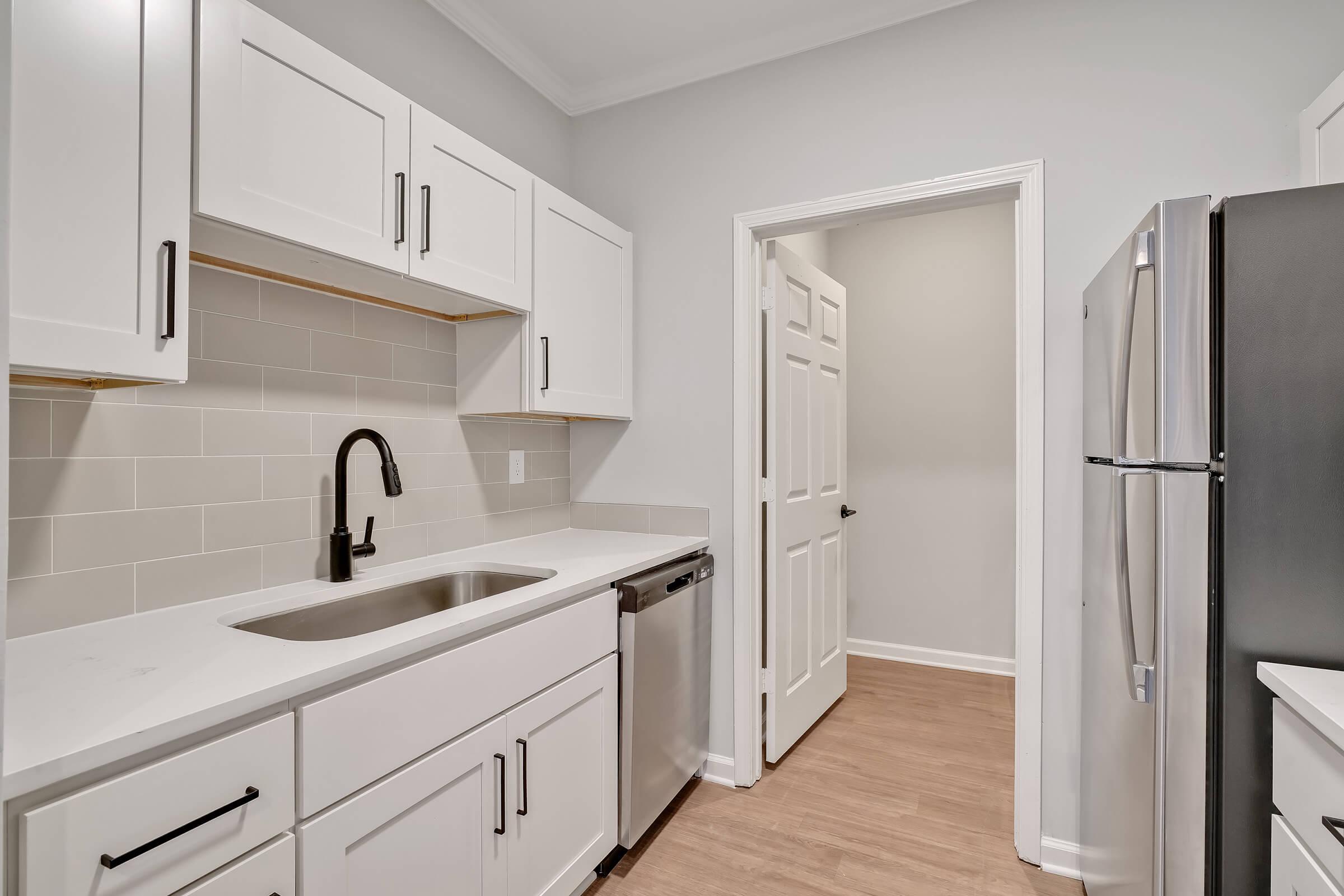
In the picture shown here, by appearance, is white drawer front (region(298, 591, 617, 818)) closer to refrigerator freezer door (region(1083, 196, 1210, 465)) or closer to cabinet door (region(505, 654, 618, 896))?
cabinet door (region(505, 654, 618, 896))

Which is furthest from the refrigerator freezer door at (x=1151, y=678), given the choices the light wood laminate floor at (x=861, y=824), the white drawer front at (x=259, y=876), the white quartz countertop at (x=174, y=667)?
the white drawer front at (x=259, y=876)

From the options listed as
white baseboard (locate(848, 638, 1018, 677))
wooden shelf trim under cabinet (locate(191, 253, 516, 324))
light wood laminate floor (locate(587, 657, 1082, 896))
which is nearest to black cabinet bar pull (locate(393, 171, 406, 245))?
wooden shelf trim under cabinet (locate(191, 253, 516, 324))

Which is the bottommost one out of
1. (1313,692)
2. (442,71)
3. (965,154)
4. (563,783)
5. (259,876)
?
(563,783)

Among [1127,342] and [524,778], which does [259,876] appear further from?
[1127,342]

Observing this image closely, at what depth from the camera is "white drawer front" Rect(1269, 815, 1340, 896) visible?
0.92 metres

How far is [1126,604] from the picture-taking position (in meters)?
1.38

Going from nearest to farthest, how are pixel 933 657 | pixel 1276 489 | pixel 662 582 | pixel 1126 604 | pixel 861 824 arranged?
pixel 1276 489
pixel 1126 604
pixel 662 582
pixel 861 824
pixel 933 657

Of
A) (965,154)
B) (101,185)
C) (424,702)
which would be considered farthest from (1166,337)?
(101,185)

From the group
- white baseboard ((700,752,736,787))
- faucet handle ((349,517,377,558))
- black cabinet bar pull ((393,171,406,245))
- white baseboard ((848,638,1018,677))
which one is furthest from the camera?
white baseboard ((848,638,1018,677))

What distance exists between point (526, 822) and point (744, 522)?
1.22 metres

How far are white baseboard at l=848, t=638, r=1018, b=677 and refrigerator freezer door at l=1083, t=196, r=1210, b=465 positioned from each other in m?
2.51

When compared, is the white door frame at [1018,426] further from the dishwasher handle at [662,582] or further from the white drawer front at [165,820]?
the white drawer front at [165,820]

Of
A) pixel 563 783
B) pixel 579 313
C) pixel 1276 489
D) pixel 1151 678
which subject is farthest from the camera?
pixel 579 313

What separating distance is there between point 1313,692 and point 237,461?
211 cm
